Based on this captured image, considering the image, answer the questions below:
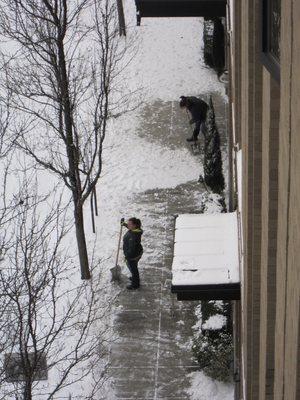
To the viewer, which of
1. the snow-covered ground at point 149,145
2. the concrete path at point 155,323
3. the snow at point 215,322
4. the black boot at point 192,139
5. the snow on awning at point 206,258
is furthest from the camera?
the black boot at point 192,139

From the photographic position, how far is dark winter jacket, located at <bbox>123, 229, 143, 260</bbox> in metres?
12.4

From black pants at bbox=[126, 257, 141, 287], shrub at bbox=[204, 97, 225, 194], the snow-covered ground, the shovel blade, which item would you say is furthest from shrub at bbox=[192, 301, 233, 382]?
shrub at bbox=[204, 97, 225, 194]

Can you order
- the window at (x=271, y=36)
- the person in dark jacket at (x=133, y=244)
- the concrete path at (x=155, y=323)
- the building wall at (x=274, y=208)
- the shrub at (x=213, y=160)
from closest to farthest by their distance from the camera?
the building wall at (x=274, y=208)
the window at (x=271, y=36)
the concrete path at (x=155, y=323)
the person in dark jacket at (x=133, y=244)
the shrub at (x=213, y=160)

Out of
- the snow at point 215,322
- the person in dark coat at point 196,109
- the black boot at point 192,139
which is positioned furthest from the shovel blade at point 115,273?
the black boot at point 192,139

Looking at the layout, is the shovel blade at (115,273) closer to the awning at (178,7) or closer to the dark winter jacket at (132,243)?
the dark winter jacket at (132,243)

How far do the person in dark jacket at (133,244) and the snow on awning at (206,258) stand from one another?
3.69 feet

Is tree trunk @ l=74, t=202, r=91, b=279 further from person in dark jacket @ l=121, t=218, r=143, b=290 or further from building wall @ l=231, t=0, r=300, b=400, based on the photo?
building wall @ l=231, t=0, r=300, b=400

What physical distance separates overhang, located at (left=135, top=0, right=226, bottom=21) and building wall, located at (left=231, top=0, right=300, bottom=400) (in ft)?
28.6

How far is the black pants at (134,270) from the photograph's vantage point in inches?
506

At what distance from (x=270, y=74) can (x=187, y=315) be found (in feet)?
28.0

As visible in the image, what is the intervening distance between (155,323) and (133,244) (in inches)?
53.6

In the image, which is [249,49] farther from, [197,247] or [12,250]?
[12,250]

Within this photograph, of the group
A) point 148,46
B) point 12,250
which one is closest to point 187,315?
point 12,250

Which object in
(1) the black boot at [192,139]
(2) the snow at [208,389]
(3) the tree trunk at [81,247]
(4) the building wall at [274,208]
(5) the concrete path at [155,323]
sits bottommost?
(2) the snow at [208,389]
